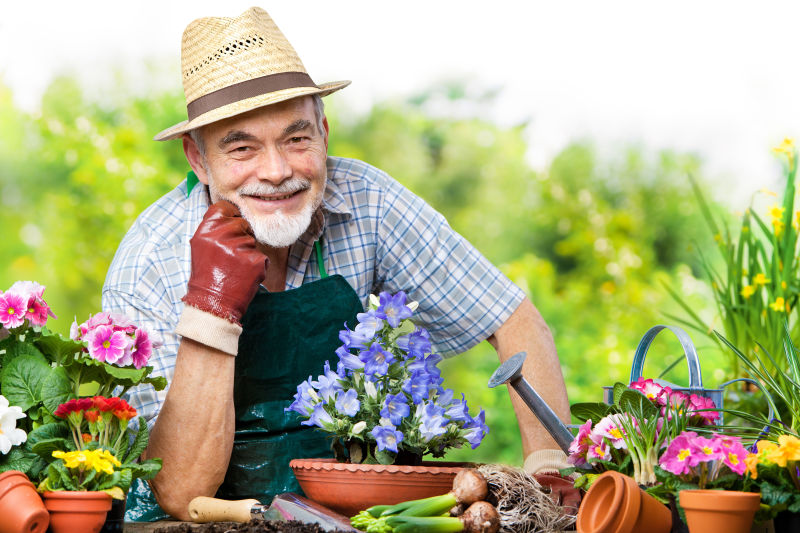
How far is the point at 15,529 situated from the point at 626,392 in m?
0.95

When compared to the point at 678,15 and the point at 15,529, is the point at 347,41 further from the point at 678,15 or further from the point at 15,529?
the point at 15,529

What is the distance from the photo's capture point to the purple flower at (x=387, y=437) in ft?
4.71

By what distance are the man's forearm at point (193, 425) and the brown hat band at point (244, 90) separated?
59cm

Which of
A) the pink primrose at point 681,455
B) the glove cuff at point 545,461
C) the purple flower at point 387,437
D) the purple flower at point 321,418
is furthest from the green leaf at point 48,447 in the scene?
the glove cuff at point 545,461

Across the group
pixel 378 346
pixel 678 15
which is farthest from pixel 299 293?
pixel 678 15

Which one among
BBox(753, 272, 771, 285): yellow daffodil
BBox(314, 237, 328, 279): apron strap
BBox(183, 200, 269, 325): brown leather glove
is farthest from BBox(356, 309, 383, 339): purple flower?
BBox(753, 272, 771, 285): yellow daffodil

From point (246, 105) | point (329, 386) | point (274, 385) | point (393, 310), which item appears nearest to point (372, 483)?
point (329, 386)

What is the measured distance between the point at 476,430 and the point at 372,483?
0.21 meters

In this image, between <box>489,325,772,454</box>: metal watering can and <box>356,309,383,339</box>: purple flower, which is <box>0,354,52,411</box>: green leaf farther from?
<box>489,325,772,454</box>: metal watering can

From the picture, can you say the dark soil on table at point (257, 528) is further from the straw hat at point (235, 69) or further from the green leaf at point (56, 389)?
the straw hat at point (235, 69)

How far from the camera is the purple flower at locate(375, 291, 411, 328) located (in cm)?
149

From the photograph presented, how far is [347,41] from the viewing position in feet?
24.5

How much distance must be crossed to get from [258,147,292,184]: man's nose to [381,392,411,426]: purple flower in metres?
0.80

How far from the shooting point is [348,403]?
1.48 metres
